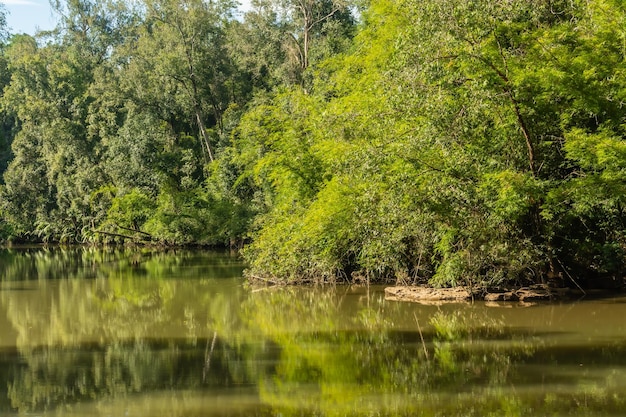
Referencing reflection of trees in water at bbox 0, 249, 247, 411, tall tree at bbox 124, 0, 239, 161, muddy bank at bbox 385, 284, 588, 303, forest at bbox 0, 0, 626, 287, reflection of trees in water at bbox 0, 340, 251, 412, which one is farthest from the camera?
tall tree at bbox 124, 0, 239, 161

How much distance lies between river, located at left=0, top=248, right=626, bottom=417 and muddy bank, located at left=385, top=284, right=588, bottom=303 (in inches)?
21.9

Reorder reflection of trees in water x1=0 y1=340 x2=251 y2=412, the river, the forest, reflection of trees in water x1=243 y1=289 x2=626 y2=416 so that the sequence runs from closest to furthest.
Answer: reflection of trees in water x1=243 y1=289 x2=626 y2=416, the river, reflection of trees in water x1=0 y1=340 x2=251 y2=412, the forest

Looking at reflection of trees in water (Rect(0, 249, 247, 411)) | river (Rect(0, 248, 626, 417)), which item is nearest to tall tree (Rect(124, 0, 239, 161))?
reflection of trees in water (Rect(0, 249, 247, 411))

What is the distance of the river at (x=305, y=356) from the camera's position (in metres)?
7.92

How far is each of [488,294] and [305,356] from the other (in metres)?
6.36

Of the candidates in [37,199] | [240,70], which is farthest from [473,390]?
[37,199]

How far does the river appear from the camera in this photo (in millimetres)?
7922

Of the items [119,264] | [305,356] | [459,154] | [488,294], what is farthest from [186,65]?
[305,356]

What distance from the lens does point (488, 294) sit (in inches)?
601

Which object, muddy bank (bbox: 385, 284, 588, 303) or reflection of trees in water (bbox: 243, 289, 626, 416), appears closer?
reflection of trees in water (bbox: 243, 289, 626, 416)

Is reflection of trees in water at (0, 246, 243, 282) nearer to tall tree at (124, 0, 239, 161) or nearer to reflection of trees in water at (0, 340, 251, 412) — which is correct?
tall tree at (124, 0, 239, 161)

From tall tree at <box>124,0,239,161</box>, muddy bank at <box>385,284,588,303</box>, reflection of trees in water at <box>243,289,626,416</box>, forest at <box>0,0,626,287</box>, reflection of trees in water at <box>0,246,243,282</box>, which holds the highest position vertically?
tall tree at <box>124,0,239,161</box>

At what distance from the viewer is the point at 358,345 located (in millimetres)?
11156

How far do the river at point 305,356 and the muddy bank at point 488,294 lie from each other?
0.56m
